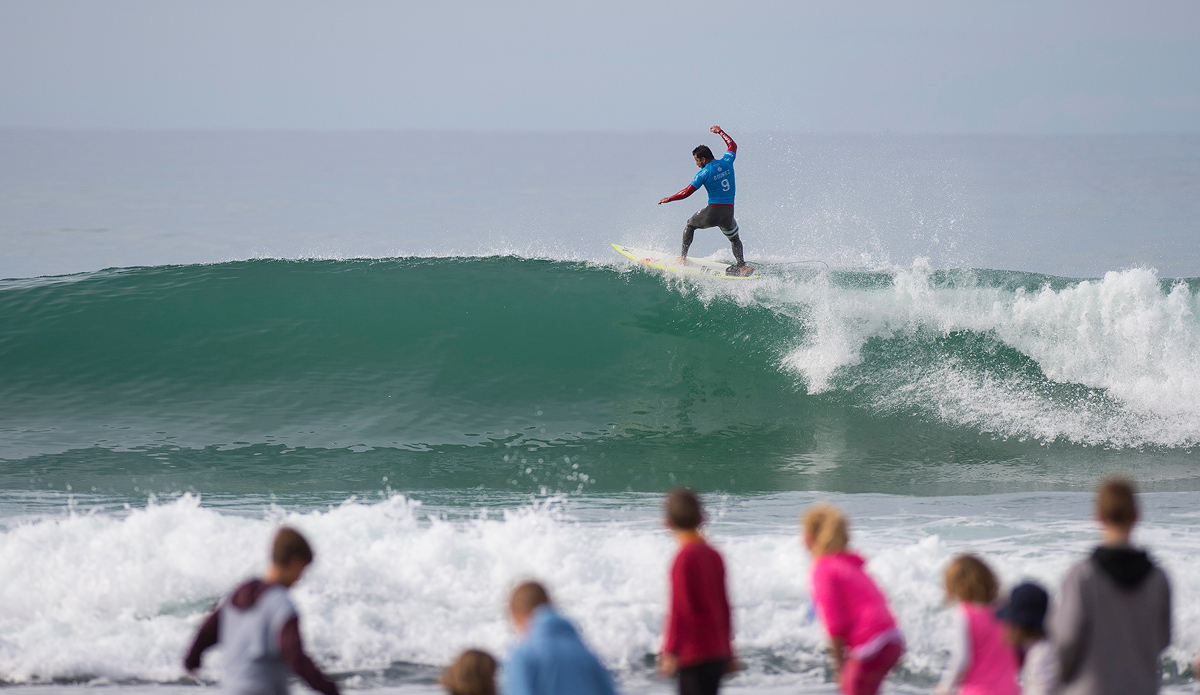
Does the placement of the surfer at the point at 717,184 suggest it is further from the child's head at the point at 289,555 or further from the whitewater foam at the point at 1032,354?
the child's head at the point at 289,555

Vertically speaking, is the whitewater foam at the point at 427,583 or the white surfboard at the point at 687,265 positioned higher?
the white surfboard at the point at 687,265

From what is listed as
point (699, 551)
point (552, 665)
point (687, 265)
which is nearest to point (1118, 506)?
point (699, 551)

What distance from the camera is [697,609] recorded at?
3.19 metres

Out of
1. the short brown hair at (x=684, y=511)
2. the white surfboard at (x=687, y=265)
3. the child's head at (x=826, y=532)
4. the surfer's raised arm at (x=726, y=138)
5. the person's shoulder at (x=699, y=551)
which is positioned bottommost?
the person's shoulder at (x=699, y=551)

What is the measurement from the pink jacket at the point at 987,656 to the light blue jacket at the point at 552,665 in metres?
1.23

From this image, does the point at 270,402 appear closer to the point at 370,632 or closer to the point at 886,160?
the point at 370,632

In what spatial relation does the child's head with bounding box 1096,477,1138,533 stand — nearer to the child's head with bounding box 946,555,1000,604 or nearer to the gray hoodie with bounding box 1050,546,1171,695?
the gray hoodie with bounding box 1050,546,1171,695

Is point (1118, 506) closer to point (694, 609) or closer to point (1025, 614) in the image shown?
point (1025, 614)

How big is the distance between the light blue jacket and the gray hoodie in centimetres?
138

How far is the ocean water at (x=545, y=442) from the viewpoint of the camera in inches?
210

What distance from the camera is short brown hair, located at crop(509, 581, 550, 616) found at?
8.65 feet

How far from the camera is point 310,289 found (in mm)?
12852

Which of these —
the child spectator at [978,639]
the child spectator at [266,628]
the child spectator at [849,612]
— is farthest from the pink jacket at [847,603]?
the child spectator at [266,628]

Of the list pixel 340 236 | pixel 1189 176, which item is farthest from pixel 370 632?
pixel 1189 176
